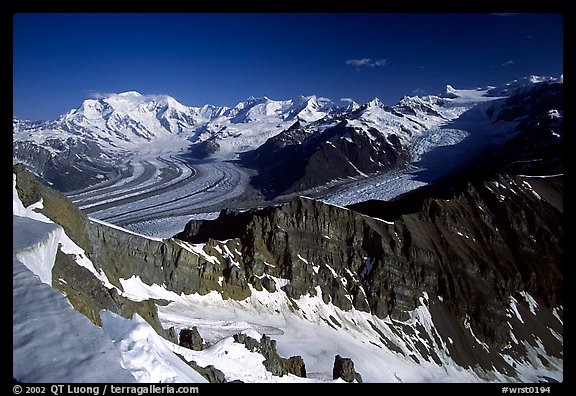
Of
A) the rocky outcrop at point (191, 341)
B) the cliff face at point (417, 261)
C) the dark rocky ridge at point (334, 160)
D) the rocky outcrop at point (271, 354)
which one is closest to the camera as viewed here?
the rocky outcrop at point (271, 354)

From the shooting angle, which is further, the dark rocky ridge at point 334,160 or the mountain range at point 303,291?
the dark rocky ridge at point 334,160

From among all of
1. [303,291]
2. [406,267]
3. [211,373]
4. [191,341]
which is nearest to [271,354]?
[191,341]

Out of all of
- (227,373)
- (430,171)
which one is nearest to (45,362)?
(227,373)

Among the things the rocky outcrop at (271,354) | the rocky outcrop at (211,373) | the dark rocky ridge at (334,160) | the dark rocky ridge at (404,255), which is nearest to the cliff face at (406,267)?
the dark rocky ridge at (404,255)

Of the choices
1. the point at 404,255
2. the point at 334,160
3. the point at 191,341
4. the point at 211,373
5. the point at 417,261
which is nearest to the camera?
the point at 211,373

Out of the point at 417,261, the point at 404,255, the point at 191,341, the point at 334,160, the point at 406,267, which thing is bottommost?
the point at 406,267

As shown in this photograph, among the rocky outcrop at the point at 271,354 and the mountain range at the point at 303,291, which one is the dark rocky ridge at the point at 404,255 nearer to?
the mountain range at the point at 303,291

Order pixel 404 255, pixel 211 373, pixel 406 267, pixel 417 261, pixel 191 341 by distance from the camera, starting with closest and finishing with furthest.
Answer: pixel 211 373, pixel 191 341, pixel 406 267, pixel 417 261, pixel 404 255

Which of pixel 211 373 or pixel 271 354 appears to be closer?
pixel 211 373

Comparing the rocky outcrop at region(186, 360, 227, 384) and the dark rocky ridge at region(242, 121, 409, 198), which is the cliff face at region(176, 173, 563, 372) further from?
the dark rocky ridge at region(242, 121, 409, 198)

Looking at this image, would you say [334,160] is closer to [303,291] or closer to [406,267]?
[406,267]

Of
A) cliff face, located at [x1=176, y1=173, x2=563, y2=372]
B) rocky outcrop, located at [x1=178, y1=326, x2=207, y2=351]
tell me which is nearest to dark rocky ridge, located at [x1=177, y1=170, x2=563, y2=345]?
cliff face, located at [x1=176, y1=173, x2=563, y2=372]
